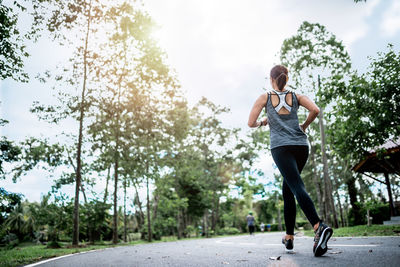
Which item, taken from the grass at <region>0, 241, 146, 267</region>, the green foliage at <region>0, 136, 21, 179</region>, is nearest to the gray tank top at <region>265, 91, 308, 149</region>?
the grass at <region>0, 241, 146, 267</region>

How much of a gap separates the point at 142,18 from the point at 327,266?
16.8m

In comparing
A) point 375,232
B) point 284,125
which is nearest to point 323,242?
point 284,125

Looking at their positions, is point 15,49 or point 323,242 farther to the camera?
point 15,49

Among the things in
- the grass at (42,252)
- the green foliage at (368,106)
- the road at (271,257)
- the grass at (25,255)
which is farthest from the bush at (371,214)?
the grass at (25,255)

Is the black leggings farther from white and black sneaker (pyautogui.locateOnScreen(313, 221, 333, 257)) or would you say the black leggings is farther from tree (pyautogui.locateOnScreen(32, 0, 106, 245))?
tree (pyautogui.locateOnScreen(32, 0, 106, 245))

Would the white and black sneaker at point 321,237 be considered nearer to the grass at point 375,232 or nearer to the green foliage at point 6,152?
the grass at point 375,232

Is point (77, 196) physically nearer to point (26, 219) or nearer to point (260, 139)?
point (260, 139)

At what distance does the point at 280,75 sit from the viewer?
3.62 m

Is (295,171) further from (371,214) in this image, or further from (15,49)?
(371,214)

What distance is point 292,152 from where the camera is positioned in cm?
331

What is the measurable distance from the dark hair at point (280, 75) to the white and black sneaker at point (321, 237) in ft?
5.51

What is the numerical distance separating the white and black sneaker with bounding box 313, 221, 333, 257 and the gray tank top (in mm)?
924

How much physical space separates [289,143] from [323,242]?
108 centimetres

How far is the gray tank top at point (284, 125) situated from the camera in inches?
131
